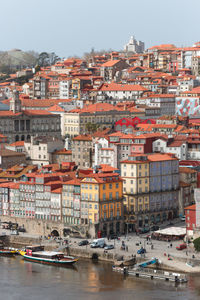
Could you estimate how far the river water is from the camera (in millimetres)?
70125

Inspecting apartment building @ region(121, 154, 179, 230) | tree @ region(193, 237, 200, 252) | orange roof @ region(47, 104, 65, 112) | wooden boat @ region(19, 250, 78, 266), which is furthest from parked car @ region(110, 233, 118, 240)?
orange roof @ region(47, 104, 65, 112)

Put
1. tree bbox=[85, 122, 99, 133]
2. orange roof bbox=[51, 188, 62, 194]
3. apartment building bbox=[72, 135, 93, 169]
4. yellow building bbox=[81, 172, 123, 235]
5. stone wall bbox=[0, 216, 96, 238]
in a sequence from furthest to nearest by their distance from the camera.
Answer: tree bbox=[85, 122, 99, 133] → apartment building bbox=[72, 135, 93, 169] → orange roof bbox=[51, 188, 62, 194] → stone wall bbox=[0, 216, 96, 238] → yellow building bbox=[81, 172, 123, 235]

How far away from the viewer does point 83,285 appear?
73.4 m

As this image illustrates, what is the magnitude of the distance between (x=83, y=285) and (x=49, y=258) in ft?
30.5

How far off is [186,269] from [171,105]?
244 ft

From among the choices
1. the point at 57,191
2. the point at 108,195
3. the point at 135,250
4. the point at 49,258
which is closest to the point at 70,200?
the point at 57,191

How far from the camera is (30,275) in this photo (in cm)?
7738

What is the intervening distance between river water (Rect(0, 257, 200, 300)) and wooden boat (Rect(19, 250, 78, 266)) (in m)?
1.05

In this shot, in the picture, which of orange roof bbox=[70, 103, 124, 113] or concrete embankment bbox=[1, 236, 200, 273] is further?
orange roof bbox=[70, 103, 124, 113]

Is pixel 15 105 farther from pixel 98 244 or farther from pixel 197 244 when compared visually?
pixel 197 244

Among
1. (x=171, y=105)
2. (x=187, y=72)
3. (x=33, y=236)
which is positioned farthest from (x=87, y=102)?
(x=33, y=236)

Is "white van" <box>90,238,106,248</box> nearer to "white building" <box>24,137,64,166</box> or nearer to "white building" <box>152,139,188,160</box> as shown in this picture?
"white building" <box>152,139,188,160</box>

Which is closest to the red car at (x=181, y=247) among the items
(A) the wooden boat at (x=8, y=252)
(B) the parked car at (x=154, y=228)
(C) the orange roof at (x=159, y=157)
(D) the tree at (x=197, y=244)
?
(D) the tree at (x=197, y=244)

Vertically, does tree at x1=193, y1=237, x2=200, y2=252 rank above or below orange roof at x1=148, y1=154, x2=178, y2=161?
below
